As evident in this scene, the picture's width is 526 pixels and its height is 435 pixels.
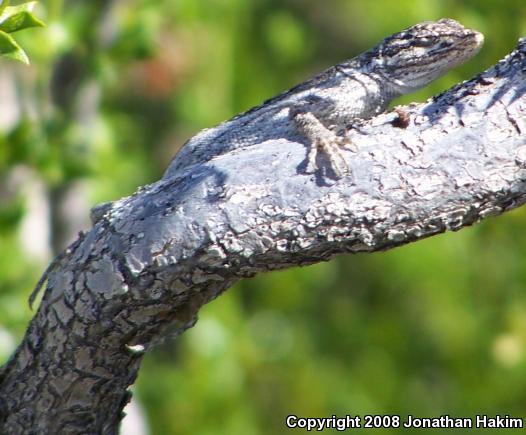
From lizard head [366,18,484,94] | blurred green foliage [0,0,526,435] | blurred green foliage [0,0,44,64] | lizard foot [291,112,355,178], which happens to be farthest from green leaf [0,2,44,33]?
blurred green foliage [0,0,526,435]

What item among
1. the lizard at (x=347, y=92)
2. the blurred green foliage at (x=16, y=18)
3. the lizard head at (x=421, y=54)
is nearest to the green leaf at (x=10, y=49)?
the blurred green foliage at (x=16, y=18)

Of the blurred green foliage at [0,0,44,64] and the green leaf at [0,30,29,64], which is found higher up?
the blurred green foliage at [0,0,44,64]

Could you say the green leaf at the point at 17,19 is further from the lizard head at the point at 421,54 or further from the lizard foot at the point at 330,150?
the lizard head at the point at 421,54

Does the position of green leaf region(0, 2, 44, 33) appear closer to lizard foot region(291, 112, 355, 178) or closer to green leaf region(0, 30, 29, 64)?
green leaf region(0, 30, 29, 64)

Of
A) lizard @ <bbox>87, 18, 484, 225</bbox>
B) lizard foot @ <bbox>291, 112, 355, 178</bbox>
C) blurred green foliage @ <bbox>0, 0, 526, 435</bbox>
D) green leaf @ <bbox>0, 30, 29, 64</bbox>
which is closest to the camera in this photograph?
green leaf @ <bbox>0, 30, 29, 64</bbox>

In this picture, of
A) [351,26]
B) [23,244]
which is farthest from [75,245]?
[351,26]

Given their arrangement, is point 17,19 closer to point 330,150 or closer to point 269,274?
point 330,150
